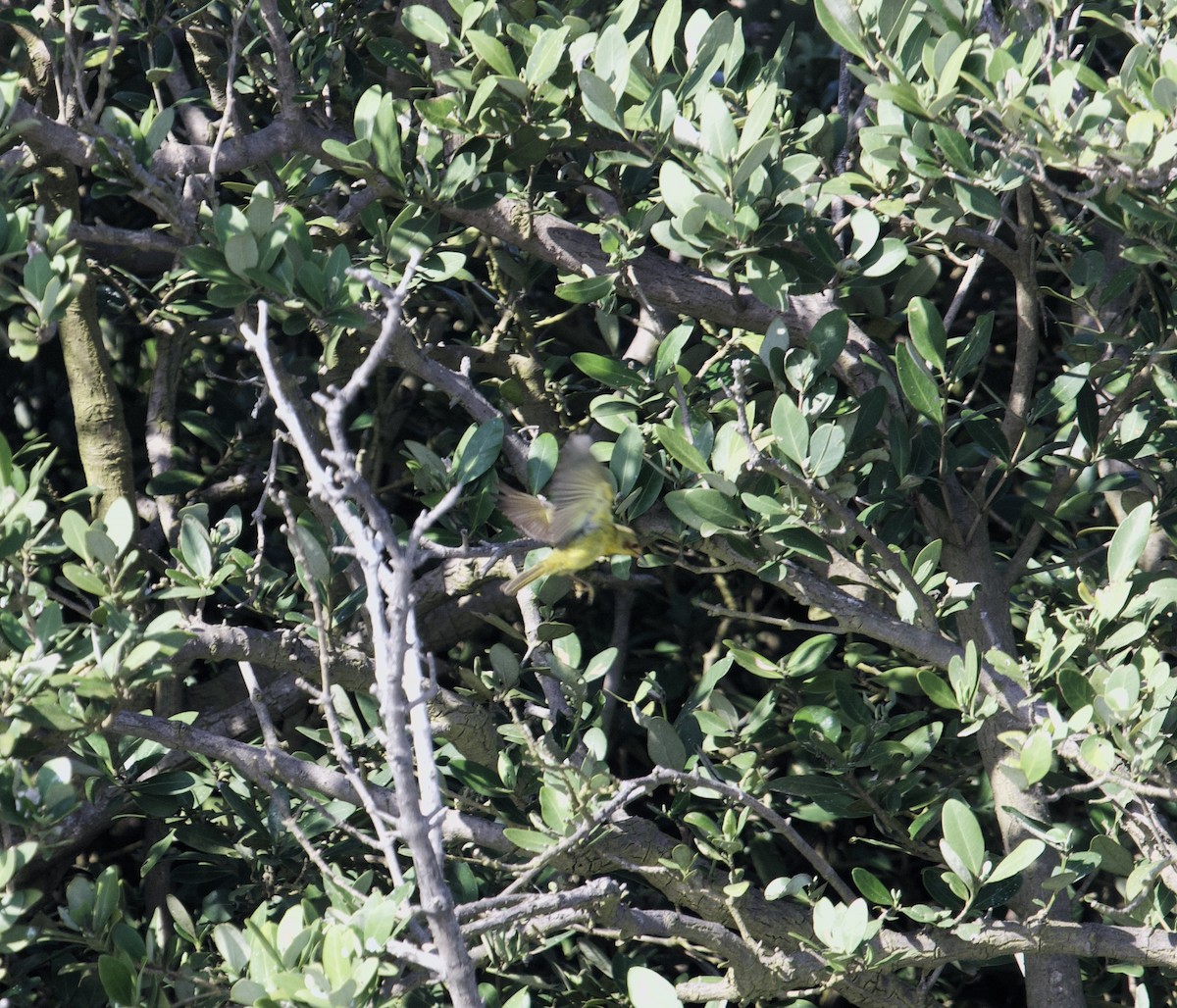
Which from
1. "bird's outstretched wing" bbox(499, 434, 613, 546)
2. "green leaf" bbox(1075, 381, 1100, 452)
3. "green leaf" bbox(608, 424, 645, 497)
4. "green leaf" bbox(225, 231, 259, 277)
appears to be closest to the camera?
"bird's outstretched wing" bbox(499, 434, 613, 546)

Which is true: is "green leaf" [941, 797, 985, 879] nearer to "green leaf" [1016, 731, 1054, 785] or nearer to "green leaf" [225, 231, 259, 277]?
"green leaf" [1016, 731, 1054, 785]

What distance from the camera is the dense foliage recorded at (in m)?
2.05

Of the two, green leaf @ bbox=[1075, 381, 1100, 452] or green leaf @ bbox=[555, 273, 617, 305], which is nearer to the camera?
green leaf @ bbox=[555, 273, 617, 305]

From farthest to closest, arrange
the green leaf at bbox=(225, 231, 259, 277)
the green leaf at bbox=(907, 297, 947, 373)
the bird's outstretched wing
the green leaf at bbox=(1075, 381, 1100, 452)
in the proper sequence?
the green leaf at bbox=(1075, 381, 1100, 452), the green leaf at bbox=(907, 297, 947, 373), the green leaf at bbox=(225, 231, 259, 277), the bird's outstretched wing

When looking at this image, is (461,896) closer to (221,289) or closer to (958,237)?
(221,289)

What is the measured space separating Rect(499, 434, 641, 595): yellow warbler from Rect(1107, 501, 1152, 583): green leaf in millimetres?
845

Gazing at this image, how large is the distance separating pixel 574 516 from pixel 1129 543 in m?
1.02

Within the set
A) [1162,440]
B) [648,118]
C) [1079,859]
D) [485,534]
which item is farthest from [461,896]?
[1162,440]

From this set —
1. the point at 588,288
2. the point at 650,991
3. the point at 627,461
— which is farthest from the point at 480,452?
the point at 650,991

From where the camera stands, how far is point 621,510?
2166 millimetres

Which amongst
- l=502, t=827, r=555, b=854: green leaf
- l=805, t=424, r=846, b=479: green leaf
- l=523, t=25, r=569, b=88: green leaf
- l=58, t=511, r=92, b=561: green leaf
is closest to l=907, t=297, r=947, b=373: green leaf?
l=805, t=424, r=846, b=479: green leaf

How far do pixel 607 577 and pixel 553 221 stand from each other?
0.84 metres

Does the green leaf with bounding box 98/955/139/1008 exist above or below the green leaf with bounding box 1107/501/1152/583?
below

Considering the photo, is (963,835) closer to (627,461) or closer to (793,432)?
(793,432)
